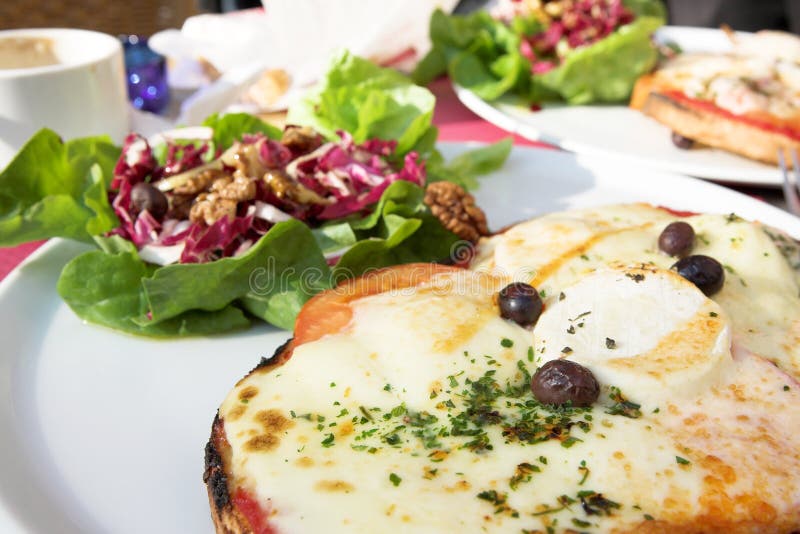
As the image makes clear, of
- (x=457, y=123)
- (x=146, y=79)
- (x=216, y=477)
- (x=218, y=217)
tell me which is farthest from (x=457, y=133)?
(x=216, y=477)

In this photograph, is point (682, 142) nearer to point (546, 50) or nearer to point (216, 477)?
point (546, 50)

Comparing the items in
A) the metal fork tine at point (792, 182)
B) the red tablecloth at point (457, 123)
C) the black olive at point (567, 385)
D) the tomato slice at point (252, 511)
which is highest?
the black olive at point (567, 385)

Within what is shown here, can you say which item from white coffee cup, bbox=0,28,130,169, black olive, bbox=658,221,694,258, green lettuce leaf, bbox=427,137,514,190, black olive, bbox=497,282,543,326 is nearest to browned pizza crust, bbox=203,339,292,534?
black olive, bbox=497,282,543,326

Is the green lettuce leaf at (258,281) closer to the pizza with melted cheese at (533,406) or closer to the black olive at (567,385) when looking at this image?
the pizza with melted cheese at (533,406)

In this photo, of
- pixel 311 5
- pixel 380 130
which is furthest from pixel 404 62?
pixel 380 130

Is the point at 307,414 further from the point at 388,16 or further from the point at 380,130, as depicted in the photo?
the point at 388,16

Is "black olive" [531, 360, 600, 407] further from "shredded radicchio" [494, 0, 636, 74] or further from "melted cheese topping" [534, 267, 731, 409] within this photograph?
"shredded radicchio" [494, 0, 636, 74]

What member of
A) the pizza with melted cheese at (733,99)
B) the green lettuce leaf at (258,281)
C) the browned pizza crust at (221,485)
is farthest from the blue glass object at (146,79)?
the browned pizza crust at (221,485)
